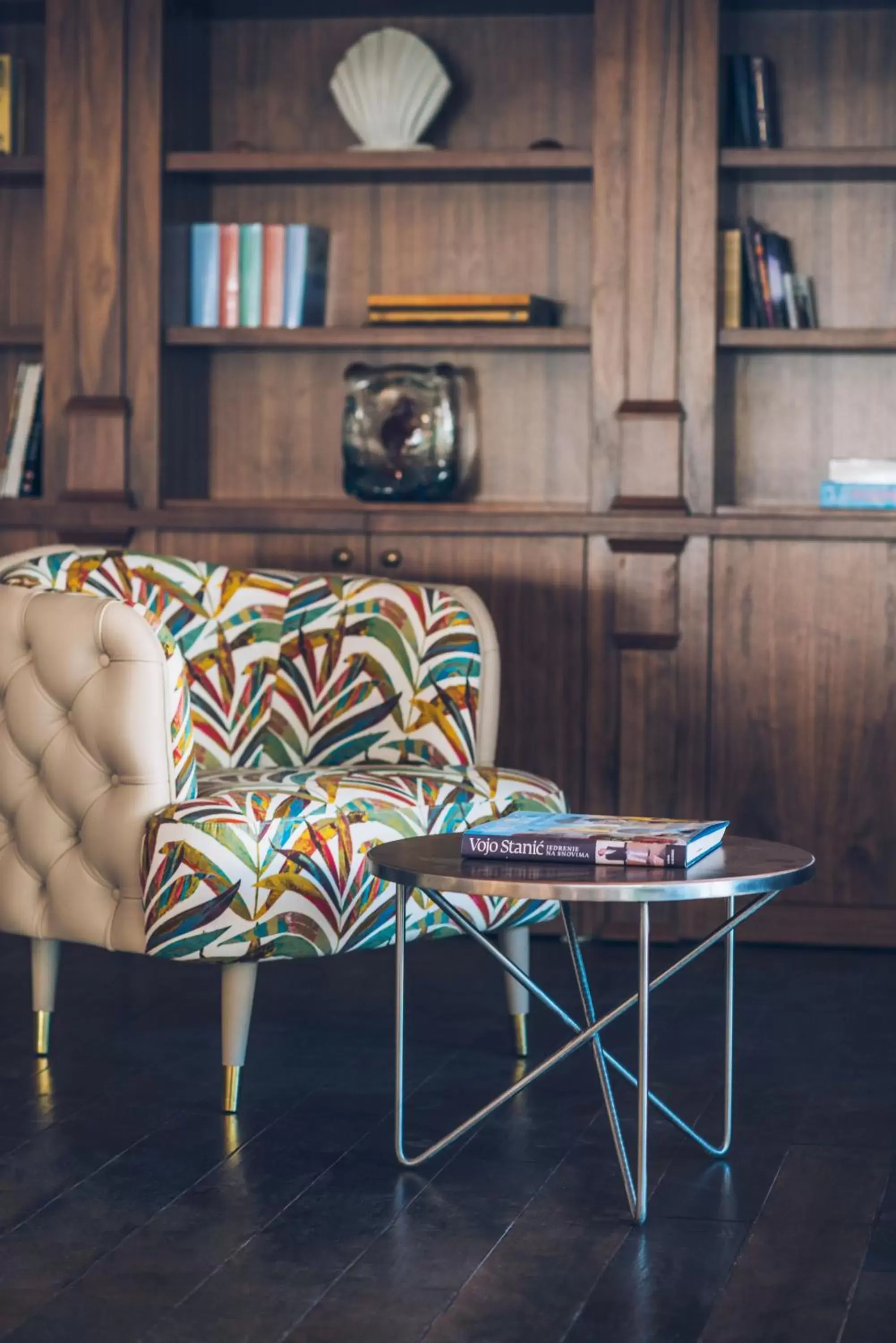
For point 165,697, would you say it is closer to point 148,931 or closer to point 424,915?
point 148,931

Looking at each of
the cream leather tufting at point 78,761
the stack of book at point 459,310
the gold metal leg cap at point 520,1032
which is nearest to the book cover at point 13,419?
the stack of book at point 459,310

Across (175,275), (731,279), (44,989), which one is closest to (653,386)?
(731,279)

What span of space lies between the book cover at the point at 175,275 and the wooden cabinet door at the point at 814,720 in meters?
1.37

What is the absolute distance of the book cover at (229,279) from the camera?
4.22 metres

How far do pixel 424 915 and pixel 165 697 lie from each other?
20.7 inches

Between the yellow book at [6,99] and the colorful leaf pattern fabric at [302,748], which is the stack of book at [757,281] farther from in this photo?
the yellow book at [6,99]

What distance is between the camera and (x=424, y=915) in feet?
9.32

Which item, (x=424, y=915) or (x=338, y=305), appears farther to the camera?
(x=338, y=305)

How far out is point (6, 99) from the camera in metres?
4.36

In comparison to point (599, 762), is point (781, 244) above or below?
above

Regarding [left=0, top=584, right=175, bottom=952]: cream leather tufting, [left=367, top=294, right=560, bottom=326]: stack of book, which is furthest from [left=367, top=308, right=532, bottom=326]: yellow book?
[left=0, top=584, right=175, bottom=952]: cream leather tufting

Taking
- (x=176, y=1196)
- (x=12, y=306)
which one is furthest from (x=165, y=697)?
(x=12, y=306)

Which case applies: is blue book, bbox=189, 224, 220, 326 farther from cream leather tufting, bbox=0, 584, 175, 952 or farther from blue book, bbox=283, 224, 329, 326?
cream leather tufting, bbox=0, 584, 175, 952

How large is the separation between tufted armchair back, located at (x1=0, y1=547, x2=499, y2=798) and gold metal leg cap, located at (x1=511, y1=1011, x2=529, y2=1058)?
1.68ft
